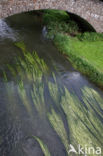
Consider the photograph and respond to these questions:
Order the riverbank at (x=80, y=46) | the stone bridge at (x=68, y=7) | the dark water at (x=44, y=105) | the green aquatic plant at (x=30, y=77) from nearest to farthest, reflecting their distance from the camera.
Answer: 1. the dark water at (x=44, y=105)
2. the green aquatic plant at (x=30, y=77)
3. the riverbank at (x=80, y=46)
4. the stone bridge at (x=68, y=7)

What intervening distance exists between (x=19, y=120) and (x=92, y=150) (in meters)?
2.30

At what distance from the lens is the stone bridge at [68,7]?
329 inches

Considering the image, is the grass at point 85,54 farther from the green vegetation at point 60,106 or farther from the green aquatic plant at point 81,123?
the green aquatic plant at point 81,123

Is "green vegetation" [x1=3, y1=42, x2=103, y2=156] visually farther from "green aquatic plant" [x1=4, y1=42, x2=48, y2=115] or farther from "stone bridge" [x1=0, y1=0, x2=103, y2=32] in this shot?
"stone bridge" [x1=0, y1=0, x2=103, y2=32]

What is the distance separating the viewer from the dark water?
4.69 m

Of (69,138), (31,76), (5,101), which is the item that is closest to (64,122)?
(69,138)

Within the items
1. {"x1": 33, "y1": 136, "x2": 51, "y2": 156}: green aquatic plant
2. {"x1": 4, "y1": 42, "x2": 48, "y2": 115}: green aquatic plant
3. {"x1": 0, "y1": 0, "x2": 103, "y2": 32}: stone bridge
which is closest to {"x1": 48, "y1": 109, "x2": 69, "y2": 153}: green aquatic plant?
{"x1": 4, "y1": 42, "x2": 48, "y2": 115}: green aquatic plant

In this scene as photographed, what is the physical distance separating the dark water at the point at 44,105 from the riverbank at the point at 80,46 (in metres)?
0.47

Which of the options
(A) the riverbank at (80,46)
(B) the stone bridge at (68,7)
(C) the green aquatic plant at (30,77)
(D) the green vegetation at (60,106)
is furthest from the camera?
(B) the stone bridge at (68,7)

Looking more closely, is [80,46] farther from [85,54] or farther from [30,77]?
[30,77]

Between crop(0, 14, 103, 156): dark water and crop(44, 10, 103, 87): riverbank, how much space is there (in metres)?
0.47

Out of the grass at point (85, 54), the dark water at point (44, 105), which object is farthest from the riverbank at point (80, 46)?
the dark water at point (44, 105)

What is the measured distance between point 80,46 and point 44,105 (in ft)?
18.9

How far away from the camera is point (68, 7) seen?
996 cm
